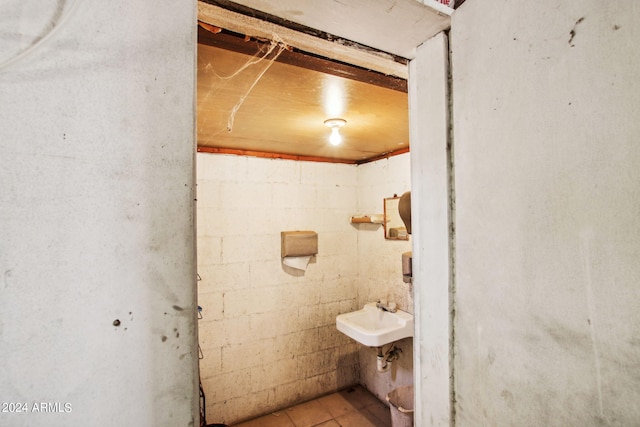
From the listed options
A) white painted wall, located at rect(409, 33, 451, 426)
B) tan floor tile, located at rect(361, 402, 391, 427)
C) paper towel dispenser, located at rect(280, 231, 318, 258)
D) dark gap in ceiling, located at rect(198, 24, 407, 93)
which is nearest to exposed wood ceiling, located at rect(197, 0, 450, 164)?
dark gap in ceiling, located at rect(198, 24, 407, 93)

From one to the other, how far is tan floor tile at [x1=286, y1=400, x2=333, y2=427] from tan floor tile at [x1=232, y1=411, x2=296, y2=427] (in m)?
0.05

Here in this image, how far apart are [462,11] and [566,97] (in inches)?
15.0

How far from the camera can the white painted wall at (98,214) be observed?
434mm

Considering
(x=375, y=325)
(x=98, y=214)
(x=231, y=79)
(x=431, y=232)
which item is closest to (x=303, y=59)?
(x=231, y=79)

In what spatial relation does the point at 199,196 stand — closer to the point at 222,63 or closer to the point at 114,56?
the point at 222,63

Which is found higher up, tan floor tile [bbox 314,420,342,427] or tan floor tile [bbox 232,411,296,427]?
tan floor tile [bbox 314,420,342,427]

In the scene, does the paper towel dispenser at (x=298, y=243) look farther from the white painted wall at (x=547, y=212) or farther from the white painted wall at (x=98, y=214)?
the white painted wall at (x=98, y=214)

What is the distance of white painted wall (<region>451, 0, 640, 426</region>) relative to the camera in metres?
0.49

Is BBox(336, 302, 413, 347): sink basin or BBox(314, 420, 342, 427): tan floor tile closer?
BBox(336, 302, 413, 347): sink basin

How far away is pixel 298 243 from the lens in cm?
287

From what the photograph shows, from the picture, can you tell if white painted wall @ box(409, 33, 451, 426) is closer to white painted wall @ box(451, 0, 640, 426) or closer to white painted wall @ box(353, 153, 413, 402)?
white painted wall @ box(451, 0, 640, 426)

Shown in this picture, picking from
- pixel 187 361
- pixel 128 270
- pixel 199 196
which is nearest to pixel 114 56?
pixel 128 270

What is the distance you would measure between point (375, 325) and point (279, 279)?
1.09 metres

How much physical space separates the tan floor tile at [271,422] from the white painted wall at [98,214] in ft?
8.70
